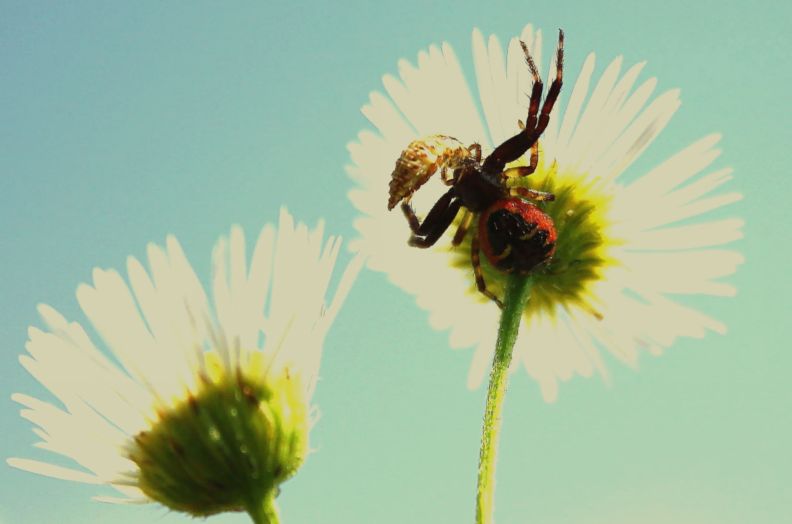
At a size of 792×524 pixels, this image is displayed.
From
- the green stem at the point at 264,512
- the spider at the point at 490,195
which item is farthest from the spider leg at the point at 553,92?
the green stem at the point at 264,512

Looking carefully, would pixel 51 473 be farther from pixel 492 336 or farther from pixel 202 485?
pixel 492 336

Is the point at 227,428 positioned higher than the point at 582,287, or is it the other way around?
the point at 582,287

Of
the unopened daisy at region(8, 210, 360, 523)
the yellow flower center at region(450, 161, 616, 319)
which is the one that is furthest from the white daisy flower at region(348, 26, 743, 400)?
the unopened daisy at region(8, 210, 360, 523)

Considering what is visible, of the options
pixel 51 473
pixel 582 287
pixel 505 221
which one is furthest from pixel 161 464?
pixel 582 287

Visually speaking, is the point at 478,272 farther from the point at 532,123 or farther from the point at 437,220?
the point at 532,123

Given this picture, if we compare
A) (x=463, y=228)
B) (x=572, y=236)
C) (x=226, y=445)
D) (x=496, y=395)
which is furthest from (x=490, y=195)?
(x=226, y=445)

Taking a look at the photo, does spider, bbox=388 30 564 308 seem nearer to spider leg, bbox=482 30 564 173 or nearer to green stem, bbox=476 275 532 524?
spider leg, bbox=482 30 564 173
